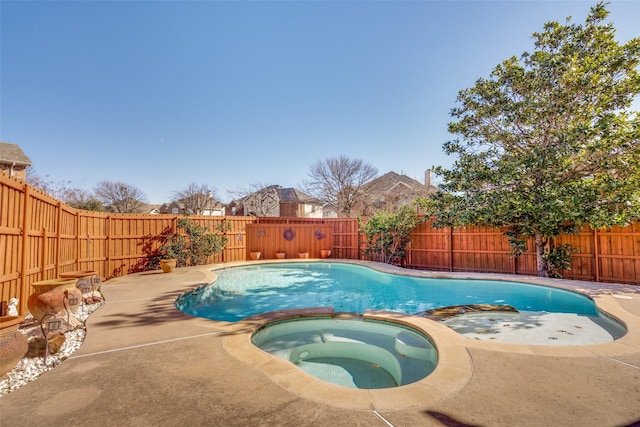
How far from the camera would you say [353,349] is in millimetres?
4441

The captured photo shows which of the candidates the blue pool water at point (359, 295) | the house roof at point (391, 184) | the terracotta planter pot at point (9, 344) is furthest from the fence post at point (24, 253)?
the house roof at point (391, 184)

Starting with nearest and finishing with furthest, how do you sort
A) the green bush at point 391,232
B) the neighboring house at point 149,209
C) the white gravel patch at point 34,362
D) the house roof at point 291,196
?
1. the white gravel patch at point 34,362
2. the green bush at point 391,232
3. the house roof at point 291,196
4. the neighboring house at point 149,209

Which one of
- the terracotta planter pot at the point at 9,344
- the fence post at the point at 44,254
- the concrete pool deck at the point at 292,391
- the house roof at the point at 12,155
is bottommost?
the concrete pool deck at the point at 292,391

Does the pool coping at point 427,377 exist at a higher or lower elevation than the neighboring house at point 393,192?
lower

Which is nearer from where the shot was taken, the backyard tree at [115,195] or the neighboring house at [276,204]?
the backyard tree at [115,195]

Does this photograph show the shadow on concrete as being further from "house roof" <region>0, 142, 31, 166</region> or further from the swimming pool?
"house roof" <region>0, 142, 31, 166</region>

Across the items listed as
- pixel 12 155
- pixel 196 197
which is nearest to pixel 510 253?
pixel 12 155

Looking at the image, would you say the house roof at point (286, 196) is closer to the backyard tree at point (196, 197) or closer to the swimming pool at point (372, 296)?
the backyard tree at point (196, 197)

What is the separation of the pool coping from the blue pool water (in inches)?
54.1

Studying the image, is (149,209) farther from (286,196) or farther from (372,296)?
(372,296)

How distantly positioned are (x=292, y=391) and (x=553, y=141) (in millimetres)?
9734

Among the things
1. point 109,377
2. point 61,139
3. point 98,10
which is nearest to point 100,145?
point 61,139

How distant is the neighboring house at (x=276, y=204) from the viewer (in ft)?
97.9

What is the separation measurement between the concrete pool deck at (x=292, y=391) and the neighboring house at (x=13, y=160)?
21546 mm
